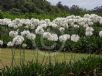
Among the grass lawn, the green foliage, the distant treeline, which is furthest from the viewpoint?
the distant treeline

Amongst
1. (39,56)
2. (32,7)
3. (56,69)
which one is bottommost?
(39,56)

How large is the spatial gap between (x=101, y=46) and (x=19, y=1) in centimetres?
1602

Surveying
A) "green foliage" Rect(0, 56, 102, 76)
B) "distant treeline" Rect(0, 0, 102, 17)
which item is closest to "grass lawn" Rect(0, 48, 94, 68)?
"green foliage" Rect(0, 56, 102, 76)

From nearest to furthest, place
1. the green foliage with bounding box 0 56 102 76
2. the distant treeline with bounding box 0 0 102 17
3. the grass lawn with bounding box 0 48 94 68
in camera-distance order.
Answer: the green foliage with bounding box 0 56 102 76
the grass lawn with bounding box 0 48 94 68
the distant treeline with bounding box 0 0 102 17

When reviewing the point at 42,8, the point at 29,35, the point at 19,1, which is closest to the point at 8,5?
the point at 19,1

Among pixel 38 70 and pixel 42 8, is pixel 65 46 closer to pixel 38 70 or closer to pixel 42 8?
pixel 38 70

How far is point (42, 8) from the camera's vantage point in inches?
1190

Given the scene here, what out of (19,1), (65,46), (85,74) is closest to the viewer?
(85,74)

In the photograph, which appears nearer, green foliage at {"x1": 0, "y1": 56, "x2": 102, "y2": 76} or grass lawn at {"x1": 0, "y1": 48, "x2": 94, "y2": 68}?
green foliage at {"x1": 0, "y1": 56, "x2": 102, "y2": 76}

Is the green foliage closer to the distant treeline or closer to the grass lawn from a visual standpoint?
the grass lawn

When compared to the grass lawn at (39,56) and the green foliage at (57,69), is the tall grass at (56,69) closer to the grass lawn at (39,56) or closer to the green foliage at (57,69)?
the green foliage at (57,69)

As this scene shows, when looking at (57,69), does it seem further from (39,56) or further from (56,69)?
(39,56)

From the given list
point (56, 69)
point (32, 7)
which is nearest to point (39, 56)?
point (56, 69)

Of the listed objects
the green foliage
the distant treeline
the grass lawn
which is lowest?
the grass lawn
